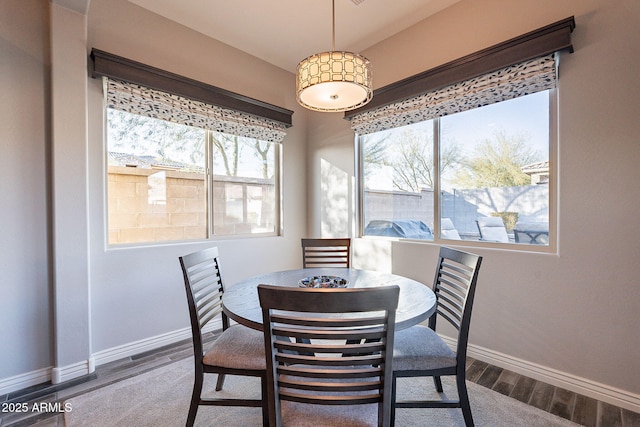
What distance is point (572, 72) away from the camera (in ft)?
6.31

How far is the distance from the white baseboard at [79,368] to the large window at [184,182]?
88 centimetres

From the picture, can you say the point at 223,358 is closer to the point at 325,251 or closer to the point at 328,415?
the point at 328,415

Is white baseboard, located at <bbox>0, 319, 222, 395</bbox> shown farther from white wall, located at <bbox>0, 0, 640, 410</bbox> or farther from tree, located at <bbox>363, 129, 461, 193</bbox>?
tree, located at <bbox>363, 129, 461, 193</bbox>

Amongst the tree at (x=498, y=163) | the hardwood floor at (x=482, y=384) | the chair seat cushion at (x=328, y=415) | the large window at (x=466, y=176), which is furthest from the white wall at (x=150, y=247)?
the tree at (x=498, y=163)

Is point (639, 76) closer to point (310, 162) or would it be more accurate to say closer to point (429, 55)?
point (429, 55)

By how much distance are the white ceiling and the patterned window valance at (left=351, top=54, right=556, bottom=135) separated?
0.73 meters

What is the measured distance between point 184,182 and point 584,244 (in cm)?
322

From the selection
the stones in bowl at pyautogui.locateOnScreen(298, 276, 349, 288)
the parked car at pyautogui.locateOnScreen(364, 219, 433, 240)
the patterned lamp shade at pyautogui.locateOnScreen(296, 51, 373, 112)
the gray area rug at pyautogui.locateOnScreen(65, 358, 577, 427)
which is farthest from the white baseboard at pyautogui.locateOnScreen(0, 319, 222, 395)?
the patterned lamp shade at pyautogui.locateOnScreen(296, 51, 373, 112)

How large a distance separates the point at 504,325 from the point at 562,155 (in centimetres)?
130

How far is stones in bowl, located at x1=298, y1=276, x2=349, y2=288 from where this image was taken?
1.71m

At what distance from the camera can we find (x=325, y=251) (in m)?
2.75

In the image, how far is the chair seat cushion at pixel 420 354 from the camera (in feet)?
4.64

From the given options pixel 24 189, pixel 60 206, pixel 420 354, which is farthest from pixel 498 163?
pixel 24 189

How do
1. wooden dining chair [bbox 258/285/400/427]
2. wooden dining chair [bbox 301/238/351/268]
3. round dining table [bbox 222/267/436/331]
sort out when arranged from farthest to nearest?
wooden dining chair [bbox 301/238/351/268] → round dining table [bbox 222/267/436/331] → wooden dining chair [bbox 258/285/400/427]
